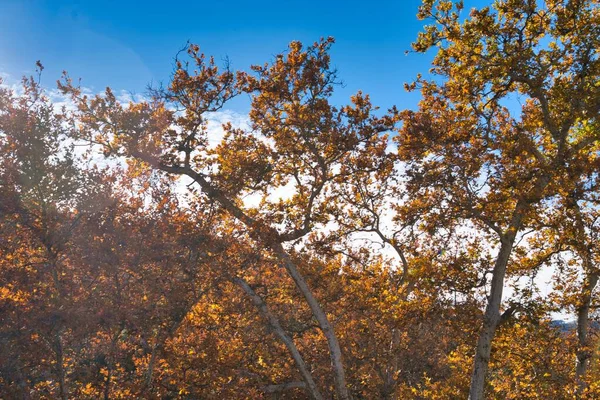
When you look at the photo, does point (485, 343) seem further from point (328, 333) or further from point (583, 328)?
point (583, 328)

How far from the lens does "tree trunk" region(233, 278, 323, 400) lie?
41.8ft

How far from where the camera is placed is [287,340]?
12.9 m

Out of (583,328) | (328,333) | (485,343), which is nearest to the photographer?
(485,343)

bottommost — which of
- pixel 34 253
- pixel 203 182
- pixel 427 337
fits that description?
pixel 427 337

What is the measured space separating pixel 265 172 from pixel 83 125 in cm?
534

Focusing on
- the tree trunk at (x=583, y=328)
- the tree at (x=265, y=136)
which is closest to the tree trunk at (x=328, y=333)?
the tree at (x=265, y=136)

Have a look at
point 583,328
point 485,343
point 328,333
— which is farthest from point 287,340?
point 583,328

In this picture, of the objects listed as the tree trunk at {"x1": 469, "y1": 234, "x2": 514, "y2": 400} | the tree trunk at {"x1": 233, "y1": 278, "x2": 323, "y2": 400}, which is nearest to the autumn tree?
the tree trunk at {"x1": 469, "y1": 234, "x2": 514, "y2": 400}

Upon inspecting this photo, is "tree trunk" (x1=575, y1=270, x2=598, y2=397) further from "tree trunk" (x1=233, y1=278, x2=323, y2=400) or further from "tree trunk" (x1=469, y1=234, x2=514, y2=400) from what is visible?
"tree trunk" (x1=233, y1=278, x2=323, y2=400)

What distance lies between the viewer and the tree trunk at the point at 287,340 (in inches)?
501

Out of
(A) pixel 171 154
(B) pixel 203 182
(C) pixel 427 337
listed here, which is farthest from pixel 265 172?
(C) pixel 427 337

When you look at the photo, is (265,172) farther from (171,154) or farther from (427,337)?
(427,337)

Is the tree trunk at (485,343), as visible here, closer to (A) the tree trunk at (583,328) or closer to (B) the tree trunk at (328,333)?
(B) the tree trunk at (328,333)

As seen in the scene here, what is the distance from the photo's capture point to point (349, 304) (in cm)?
1562
